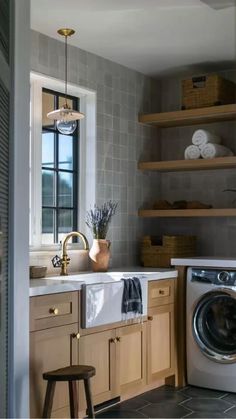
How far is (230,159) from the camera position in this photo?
4.59 metres

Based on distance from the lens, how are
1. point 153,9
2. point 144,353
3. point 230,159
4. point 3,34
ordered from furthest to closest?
point 230,159
point 144,353
point 153,9
point 3,34

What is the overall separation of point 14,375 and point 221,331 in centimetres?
196

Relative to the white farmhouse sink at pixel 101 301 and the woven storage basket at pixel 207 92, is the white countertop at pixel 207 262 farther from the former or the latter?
the woven storage basket at pixel 207 92

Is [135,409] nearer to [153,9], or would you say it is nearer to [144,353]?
[144,353]

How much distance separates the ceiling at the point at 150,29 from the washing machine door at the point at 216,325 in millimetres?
1796

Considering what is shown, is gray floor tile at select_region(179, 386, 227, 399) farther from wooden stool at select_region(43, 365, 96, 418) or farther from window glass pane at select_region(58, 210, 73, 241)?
window glass pane at select_region(58, 210, 73, 241)

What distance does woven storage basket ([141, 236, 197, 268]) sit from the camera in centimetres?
477

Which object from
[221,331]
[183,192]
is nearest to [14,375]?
[221,331]

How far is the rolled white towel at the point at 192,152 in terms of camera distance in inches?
188

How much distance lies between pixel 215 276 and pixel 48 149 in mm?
1536

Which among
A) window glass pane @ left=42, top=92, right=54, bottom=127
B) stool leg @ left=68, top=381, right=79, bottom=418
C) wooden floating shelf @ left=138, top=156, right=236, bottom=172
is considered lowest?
stool leg @ left=68, top=381, right=79, bottom=418

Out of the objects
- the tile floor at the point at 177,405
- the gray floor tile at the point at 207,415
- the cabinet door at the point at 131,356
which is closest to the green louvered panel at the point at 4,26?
the cabinet door at the point at 131,356

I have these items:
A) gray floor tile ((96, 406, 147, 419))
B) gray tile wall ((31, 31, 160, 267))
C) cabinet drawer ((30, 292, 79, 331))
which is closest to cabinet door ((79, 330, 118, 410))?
gray floor tile ((96, 406, 147, 419))

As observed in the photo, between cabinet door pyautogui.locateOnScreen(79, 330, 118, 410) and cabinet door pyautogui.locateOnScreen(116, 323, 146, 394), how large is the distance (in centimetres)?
7
